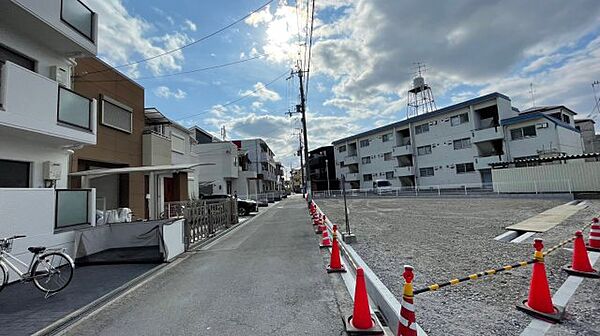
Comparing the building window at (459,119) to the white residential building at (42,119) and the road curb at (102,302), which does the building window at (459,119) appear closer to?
the road curb at (102,302)

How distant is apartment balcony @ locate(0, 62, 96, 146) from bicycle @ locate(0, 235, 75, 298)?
2571mm

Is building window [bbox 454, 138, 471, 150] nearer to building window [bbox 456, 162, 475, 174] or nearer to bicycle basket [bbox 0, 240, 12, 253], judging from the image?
building window [bbox 456, 162, 475, 174]

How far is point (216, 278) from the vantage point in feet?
19.3

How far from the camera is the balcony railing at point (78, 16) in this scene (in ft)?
25.4

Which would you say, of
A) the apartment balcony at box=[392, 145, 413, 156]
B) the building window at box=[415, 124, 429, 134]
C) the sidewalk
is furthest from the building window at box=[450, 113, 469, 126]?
the sidewalk

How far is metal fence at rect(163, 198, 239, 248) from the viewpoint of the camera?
31.0 ft

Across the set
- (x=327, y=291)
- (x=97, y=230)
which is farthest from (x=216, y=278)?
(x=97, y=230)

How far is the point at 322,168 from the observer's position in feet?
195

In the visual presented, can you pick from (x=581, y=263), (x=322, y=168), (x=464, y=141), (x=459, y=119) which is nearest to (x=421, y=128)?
(x=459, y=119)

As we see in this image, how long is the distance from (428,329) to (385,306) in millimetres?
667

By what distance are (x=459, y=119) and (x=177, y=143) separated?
1104 inches

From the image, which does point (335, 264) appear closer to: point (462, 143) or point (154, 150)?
point (154, 150)

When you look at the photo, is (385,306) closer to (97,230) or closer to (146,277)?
(146,277)

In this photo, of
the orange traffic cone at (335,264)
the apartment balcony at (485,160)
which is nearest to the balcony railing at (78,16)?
the orange traffic cone at (335,264)
